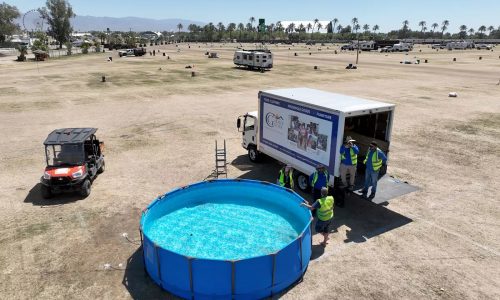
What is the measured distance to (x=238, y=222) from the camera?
12.6 meters

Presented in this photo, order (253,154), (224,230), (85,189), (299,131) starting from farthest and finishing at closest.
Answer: (253,154) < (299,131) < (85,189) < (224,230)

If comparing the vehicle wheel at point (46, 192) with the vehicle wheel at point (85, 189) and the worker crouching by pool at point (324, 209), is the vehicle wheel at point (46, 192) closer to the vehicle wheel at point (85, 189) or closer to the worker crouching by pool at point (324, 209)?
the vehicle wheel at point (85, 189)

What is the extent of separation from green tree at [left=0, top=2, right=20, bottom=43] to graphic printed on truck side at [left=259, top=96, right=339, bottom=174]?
137921mm

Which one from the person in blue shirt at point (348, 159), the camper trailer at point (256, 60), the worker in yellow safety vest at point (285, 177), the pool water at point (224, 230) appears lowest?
the pool water at point (224, 230)

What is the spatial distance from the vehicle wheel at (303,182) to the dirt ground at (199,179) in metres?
1.84

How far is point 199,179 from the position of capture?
16266 millimetres

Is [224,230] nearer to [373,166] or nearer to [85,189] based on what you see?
[373,166]

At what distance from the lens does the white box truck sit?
1286 cm

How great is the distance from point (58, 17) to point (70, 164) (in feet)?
397

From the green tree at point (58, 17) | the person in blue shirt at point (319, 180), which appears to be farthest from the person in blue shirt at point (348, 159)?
the green tree at point (58, 17)

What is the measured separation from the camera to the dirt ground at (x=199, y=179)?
9.55 meters

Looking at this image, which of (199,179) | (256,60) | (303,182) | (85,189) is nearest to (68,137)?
(85,189)

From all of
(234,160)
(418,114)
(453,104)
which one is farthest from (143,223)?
(453,104)

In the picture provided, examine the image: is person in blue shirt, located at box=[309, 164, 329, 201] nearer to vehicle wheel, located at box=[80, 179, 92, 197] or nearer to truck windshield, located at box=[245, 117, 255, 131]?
truck windshield, located at box=[245, 117, 255, 131]
